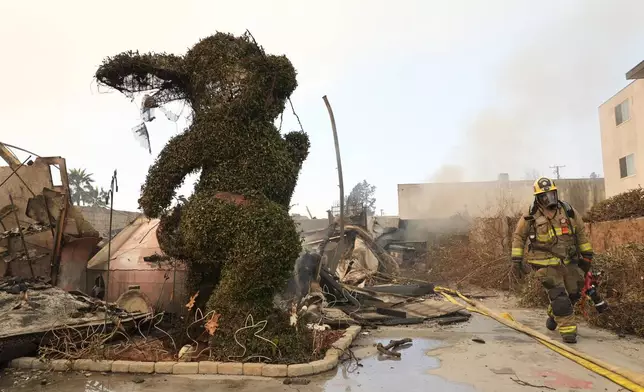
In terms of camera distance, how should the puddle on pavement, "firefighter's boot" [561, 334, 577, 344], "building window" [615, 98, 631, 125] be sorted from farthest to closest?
"building window" [615, 98, 631, 125]
"firefighter's boot" [561, 334, 577, 344]
the puddle on pavement

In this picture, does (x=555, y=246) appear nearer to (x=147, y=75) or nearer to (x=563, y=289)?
(x=563, y=289)

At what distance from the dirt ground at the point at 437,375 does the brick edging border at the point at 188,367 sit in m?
0.10

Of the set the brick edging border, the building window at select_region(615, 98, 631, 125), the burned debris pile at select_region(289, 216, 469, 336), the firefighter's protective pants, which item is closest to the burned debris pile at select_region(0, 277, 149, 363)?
the brick edging border

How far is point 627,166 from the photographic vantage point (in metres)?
21.9

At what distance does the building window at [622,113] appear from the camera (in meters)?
21.4

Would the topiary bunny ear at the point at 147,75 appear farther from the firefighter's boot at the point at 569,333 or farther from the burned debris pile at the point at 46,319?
the firefighter's boot at the point at 569,333

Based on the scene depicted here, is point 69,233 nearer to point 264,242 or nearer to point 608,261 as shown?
point 264,242

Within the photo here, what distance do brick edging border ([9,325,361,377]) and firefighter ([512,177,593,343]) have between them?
3214 millimetres

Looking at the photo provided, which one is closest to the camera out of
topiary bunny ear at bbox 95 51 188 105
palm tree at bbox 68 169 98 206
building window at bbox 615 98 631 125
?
topiary bunny ear at bbox 95 51 188 105

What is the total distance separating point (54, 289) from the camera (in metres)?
6.41

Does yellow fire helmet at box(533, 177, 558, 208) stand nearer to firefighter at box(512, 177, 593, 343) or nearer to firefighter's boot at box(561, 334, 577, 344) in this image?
firefighter at box(512, 177, 593, 343)

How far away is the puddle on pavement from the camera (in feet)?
13.9

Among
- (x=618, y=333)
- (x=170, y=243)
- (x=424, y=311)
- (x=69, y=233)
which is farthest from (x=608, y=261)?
(x=69, y=233)

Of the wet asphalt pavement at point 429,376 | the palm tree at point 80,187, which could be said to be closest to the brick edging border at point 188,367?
the wet asphalt pavement at point 429,376
